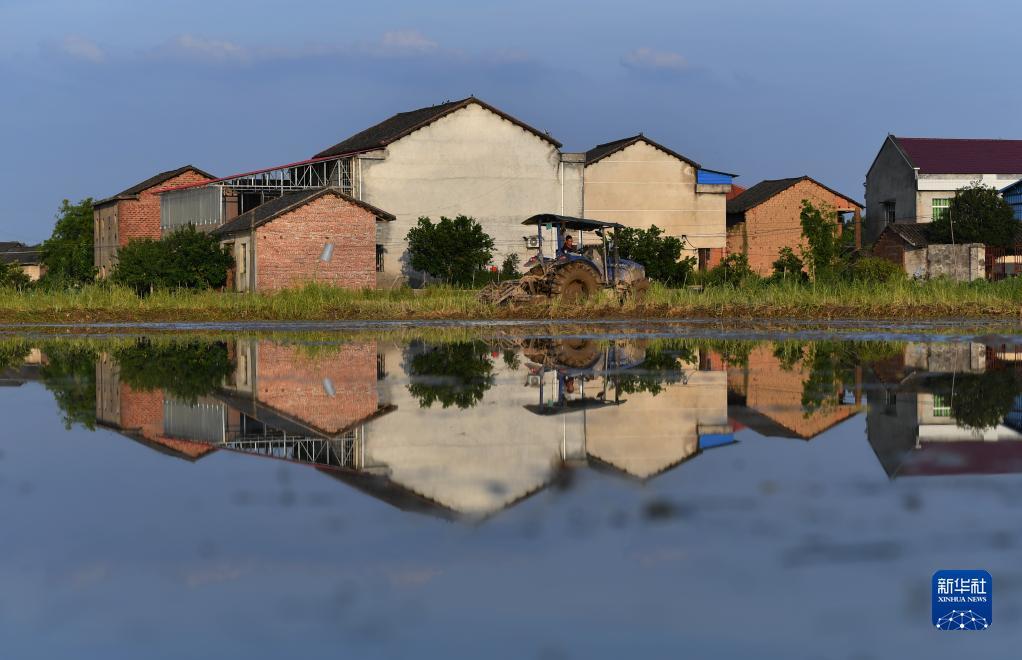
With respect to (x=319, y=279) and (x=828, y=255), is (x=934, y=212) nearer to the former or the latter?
(x=828, y=255)

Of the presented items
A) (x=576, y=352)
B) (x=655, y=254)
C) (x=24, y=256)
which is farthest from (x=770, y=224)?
(x=24, y=256)

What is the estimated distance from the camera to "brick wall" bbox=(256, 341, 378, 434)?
10633 millimetres

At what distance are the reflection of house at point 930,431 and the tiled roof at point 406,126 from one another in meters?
46.9

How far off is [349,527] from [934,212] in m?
65.0

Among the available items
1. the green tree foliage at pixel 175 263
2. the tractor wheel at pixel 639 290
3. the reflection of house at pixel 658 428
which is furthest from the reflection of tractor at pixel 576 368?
the green tree foliage at pixel 175 263

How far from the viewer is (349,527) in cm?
598

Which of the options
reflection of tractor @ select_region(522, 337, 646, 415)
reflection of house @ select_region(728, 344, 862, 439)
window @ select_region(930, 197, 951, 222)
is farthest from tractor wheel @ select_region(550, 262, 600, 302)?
window @ select_region(930, 197, 951, 222)

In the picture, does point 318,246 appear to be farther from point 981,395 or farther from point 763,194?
point 981,395

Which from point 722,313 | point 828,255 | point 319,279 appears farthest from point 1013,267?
point 722,313

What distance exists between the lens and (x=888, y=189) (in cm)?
7175

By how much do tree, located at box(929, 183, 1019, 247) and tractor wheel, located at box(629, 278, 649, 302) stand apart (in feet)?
103

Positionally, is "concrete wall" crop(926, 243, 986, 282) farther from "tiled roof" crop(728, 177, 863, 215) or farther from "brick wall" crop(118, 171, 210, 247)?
"brick wall" crop(118, 171, 210, 247)

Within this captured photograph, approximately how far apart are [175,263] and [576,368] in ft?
119

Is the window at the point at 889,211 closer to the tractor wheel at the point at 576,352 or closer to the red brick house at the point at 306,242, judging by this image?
the red brick house at the point at 306,242
